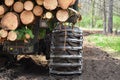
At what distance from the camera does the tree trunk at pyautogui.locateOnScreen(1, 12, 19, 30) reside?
7.41 meters

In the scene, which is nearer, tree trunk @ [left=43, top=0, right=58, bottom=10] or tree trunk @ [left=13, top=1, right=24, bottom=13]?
tree trunk @ [left=43, top=0, right=58, bottom=10]

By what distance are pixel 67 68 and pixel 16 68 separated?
1.47 metres

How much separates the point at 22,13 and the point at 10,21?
27cm

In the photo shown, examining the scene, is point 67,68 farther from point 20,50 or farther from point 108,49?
point 108,49

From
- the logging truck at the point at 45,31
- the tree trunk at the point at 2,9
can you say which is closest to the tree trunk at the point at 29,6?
the logging truck at the point at 45,31

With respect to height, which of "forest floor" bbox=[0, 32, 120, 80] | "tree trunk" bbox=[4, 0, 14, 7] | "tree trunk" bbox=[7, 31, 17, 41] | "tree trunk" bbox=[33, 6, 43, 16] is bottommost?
"forest floor" bbox=[0, 32, 120, 80]

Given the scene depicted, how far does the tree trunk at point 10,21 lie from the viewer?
7.41 meters

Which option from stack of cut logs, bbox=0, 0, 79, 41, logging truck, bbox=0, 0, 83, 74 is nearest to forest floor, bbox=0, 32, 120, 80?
logging truck, bbox=0, 0, 83, 74

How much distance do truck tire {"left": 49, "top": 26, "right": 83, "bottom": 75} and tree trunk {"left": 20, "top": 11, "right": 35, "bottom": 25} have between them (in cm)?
114

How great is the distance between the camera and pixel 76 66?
8.43 m

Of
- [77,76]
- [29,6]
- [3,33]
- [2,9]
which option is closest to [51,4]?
[29,6]

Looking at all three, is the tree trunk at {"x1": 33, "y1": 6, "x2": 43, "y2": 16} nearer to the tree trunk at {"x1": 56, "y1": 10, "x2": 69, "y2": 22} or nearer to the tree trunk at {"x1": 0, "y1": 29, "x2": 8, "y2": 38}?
the tree trunk at {"x1": 56, "y1": 10, "x2": 69, "y2": 22}

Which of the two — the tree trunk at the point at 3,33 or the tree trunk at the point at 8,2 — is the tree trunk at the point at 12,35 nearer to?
the tree trunk at the point at 3,33

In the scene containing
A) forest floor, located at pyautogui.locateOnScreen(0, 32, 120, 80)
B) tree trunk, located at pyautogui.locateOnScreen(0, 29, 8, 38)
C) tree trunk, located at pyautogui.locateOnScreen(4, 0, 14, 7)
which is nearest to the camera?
tree trunk, located at pyautogui.locateOnScreen(4, 0, 14, 7)
